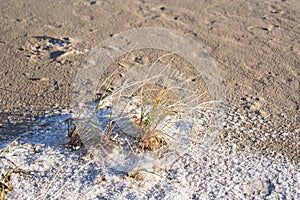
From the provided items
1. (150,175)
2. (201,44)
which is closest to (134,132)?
(150,175)

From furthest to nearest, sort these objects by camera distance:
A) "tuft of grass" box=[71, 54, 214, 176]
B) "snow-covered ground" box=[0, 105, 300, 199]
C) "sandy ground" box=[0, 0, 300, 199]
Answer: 1. "sandy ground" box=[0, 0, 300, 199]
2. "tuft of grass" box=[71, 54, 214, 176]
3. "snow-covered ground" box=[0, 105, 300, 199]

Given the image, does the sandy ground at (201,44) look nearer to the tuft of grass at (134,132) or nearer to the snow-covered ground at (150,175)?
the snow-covered ground at (150,175)

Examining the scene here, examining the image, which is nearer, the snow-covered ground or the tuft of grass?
the snow-covered ground

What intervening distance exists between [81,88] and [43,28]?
3.41ft

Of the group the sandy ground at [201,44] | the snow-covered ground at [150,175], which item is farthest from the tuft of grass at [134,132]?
the sandy ground at [201,44]

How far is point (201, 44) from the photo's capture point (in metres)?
3.93

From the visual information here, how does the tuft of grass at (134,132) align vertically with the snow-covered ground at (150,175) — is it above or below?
above

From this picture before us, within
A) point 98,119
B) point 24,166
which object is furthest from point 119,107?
point 24,166

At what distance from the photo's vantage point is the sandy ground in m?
3.04

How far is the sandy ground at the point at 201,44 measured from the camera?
9.98ft

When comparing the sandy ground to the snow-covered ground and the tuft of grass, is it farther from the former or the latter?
the tuft of grass

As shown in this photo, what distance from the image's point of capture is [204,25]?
13.9 feet

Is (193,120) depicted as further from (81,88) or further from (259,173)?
(81,88)

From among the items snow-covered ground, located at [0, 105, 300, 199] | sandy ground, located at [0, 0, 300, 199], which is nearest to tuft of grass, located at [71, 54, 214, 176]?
snow-covered ground, located at [0, 105, 300, 199]
